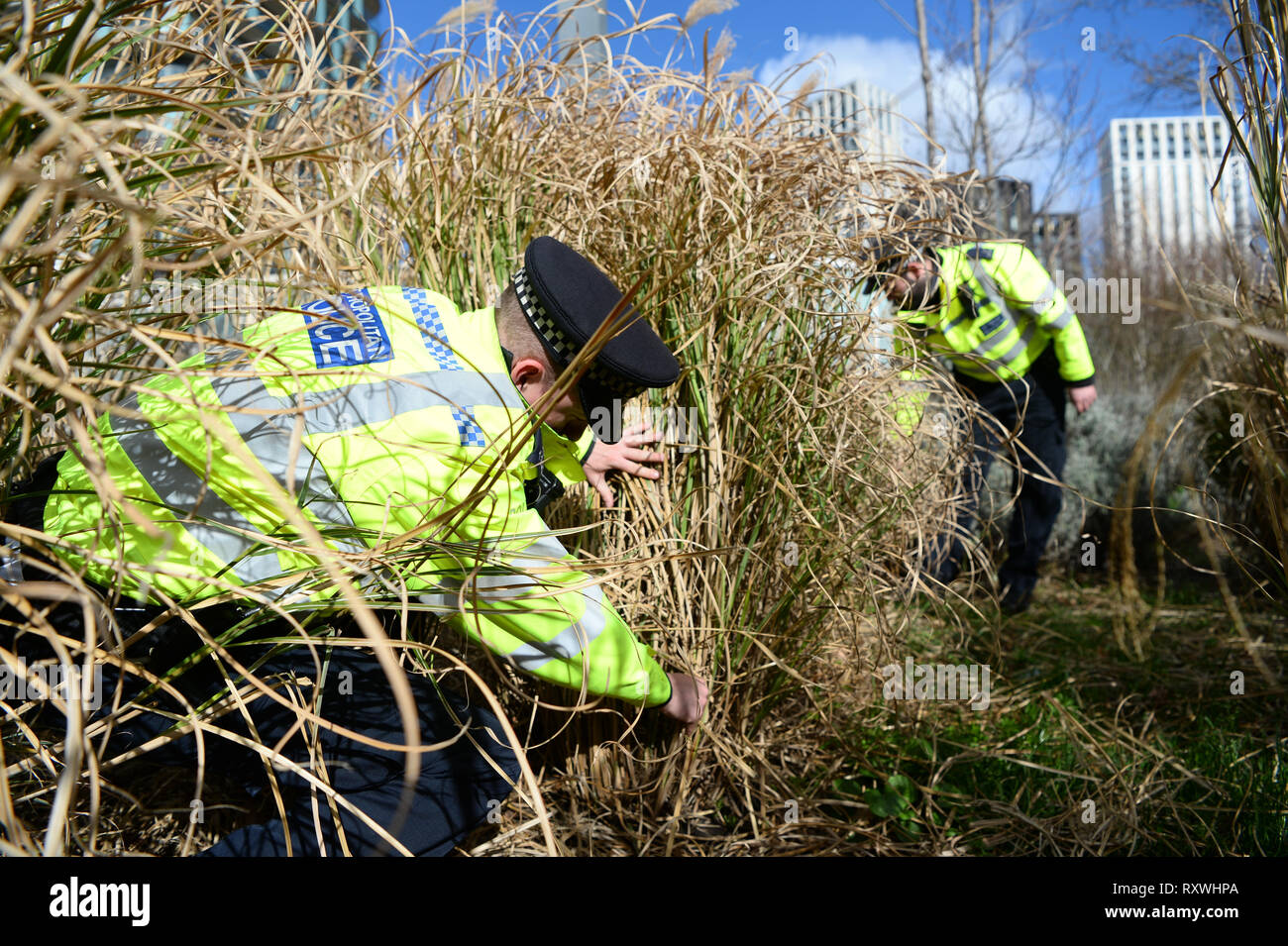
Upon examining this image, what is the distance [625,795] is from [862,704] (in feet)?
2.20

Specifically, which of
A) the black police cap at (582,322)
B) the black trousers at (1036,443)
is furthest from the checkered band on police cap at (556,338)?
the black trousers at (1036,443)

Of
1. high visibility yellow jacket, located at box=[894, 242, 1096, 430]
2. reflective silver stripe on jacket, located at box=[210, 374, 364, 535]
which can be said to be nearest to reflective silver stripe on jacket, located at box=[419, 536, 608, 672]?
reflective silver stripe on jacket, located at box=[210, 374, 364, 535]

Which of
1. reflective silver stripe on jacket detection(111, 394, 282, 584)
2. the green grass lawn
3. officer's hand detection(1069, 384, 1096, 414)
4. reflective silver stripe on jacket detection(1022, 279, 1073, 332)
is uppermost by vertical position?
reflective silver stripe on jacket detection(1022, 279, 1073, 332)

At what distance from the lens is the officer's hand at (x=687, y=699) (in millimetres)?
1692

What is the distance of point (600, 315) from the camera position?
60.9 inches

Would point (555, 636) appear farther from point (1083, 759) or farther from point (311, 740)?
point (1083, 759)

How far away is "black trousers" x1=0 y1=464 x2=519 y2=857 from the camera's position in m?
1.36

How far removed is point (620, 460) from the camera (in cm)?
190

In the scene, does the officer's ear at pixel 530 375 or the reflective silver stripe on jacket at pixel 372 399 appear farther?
the officer's ear at pixel 530 375

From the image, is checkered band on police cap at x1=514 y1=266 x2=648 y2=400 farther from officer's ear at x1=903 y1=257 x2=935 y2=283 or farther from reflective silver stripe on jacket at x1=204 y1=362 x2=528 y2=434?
officer's ear at x1=903 y1=257 x2=935 y2=283

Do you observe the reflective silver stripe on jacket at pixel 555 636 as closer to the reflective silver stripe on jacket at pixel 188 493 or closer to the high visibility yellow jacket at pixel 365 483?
the high visibility yellow jacket at pixel 365 483

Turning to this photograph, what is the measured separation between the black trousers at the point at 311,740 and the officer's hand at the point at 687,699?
0.34 meters
